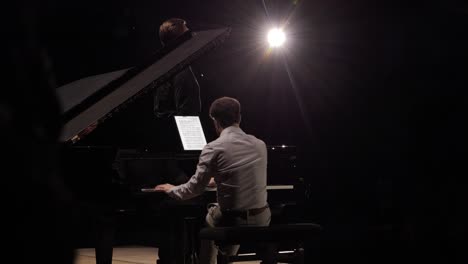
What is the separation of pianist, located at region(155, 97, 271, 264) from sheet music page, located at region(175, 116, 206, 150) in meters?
0.34

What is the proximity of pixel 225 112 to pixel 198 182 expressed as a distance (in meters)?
0.41

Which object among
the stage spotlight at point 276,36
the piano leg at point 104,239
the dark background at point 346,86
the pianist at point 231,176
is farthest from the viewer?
the stage spotlight at point 276,36

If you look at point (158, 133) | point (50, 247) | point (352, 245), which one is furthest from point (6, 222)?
point (352, 245)

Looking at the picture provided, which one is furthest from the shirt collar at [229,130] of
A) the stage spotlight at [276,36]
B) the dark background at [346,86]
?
the stage spotlight at [276,36]

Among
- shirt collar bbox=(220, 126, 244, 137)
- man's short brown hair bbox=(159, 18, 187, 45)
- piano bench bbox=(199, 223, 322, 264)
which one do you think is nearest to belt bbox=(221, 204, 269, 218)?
piano bench bbox=(199, 223, 322, 264)

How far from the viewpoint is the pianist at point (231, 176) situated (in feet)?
11.6

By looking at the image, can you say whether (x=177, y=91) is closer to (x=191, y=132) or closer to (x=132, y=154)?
(x=191, y=132)

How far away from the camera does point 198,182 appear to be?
11.6 ft

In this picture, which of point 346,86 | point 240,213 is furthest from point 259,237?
point 346,86

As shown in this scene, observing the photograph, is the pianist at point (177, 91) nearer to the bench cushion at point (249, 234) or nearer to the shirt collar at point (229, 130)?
the shirt collar at point (229, 130)

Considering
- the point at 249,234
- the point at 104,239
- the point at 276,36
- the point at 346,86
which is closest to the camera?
the point at 249,234

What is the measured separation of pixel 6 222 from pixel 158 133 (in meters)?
3.11

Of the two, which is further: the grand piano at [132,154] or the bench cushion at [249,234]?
the grand piano at [132,154]

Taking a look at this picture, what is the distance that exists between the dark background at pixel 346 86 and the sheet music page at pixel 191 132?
1597 millimetres
